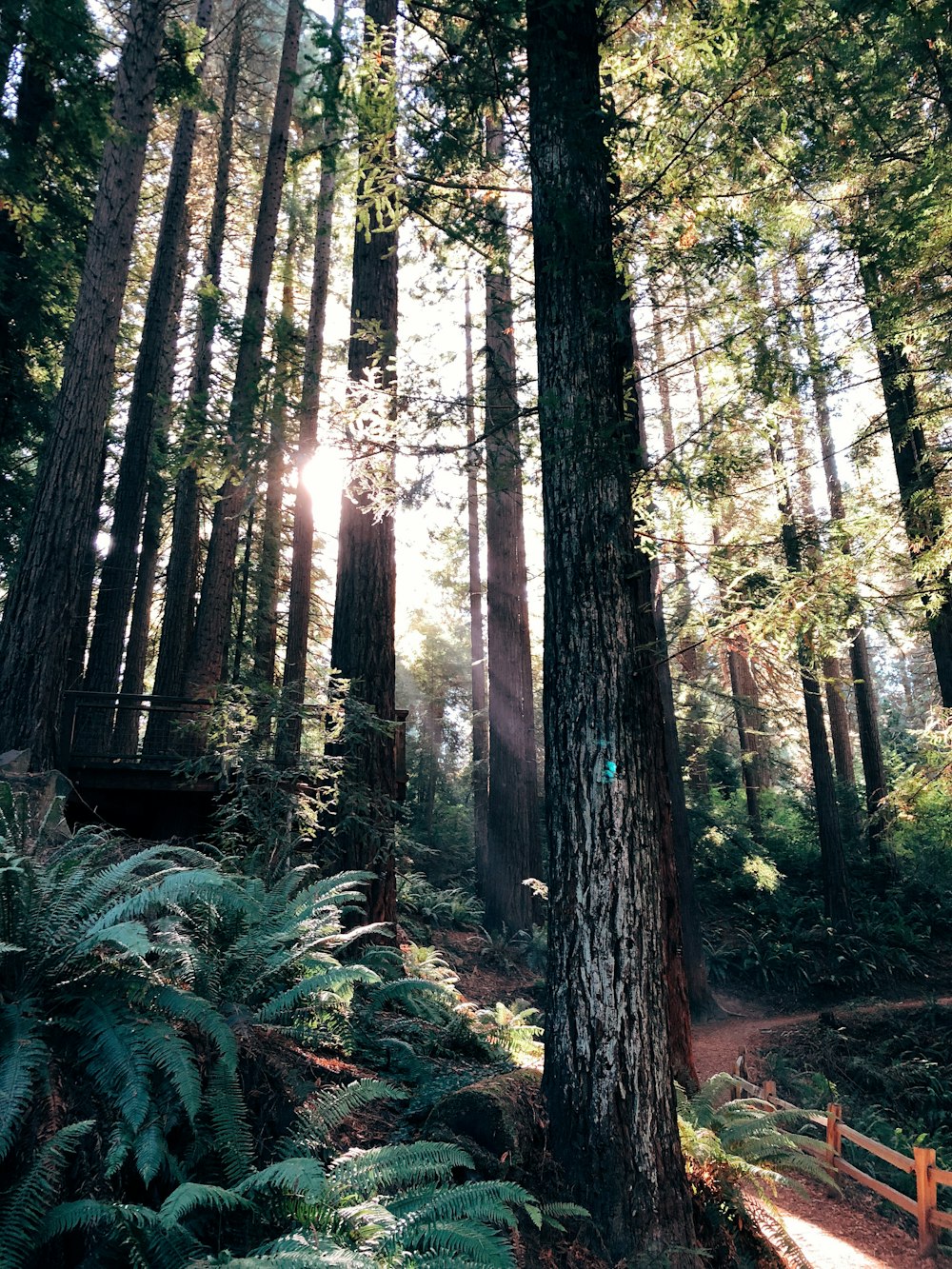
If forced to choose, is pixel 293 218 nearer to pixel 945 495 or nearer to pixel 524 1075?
pixel 945 495

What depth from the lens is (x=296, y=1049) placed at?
3881 mm

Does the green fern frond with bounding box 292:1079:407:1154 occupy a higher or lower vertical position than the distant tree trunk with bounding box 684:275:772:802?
lower

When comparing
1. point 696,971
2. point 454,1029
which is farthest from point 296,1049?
point 696,971

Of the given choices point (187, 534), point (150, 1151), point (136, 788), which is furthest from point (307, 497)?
point (150, 1151)

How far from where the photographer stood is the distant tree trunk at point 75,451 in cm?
799

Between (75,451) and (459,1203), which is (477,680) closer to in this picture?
(75,451)

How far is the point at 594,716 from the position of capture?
4316 millimetres

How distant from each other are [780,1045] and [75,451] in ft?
42.0

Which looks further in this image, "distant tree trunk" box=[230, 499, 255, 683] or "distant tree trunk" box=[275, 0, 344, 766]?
"distant tree trunk" box=[230, 499, 255, 683]

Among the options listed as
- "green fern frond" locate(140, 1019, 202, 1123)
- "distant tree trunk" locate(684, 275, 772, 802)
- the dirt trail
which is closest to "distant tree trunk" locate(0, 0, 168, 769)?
"green fern frond" locate(140, 1019, 202, 1123)

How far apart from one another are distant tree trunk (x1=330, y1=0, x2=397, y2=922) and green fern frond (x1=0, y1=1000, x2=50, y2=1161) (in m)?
3.91

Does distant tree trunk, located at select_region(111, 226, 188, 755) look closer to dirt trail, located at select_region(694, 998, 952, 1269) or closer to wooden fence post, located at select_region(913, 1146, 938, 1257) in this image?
dirt trail, located at select_region(694, 998, 952, 1269)

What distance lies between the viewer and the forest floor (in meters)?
6.29

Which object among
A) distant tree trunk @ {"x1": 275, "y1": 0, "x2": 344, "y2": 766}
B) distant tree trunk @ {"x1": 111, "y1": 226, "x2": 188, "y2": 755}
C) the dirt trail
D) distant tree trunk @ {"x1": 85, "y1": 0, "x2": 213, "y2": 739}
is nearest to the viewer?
the dirt trail
